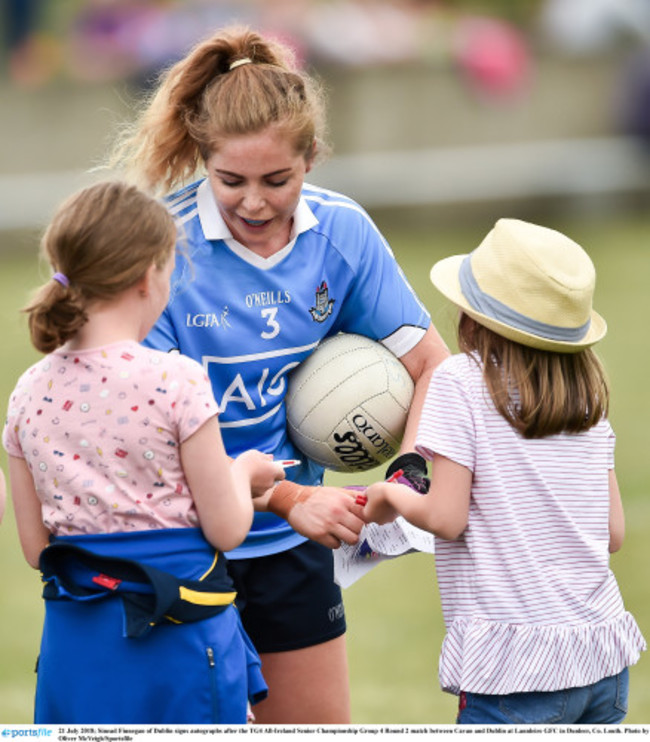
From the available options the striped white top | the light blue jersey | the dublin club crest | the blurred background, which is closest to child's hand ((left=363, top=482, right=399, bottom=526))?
the striped white top

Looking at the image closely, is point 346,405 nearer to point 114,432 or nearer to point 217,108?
point 217,108

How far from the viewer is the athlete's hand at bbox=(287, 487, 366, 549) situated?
157 inches

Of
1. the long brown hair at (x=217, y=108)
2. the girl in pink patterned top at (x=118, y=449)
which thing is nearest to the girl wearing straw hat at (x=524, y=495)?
the girl in pink patterned top at (x=118, y=449)

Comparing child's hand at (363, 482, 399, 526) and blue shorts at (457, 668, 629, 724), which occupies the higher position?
child's hand at (363, 482, 399, 526)

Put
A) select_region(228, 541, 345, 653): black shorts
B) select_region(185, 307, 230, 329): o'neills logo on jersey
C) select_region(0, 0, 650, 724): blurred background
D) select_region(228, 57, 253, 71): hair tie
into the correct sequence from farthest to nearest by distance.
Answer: select_region(0, 0, 650, 724): blurred background, select_region(228, 541, 345, 653): black shorts, select_region(228, 57, 253, 71): hair tie, select_region(185, 307, 230, 329): o'neills logo on jersey

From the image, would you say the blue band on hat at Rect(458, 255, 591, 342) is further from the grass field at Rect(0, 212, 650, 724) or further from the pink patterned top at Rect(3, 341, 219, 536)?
the pink patterned top at Rect(3, 341, 219, 536)

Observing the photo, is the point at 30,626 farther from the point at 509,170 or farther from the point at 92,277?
the point at 509,170

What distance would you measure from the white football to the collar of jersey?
0.29 meters

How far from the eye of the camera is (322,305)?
13.8 feet

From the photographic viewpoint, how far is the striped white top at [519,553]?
11.7ft

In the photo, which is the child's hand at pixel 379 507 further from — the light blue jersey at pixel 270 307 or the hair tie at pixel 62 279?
the hair tie at pixel 62 279

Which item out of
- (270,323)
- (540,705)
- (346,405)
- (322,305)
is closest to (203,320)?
(270,323)

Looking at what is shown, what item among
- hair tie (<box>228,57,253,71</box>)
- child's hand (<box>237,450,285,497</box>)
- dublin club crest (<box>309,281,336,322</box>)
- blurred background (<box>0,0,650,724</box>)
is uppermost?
hair tie (<box>228,57,253,71</box>)

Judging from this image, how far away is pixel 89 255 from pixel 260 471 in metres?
0.68
